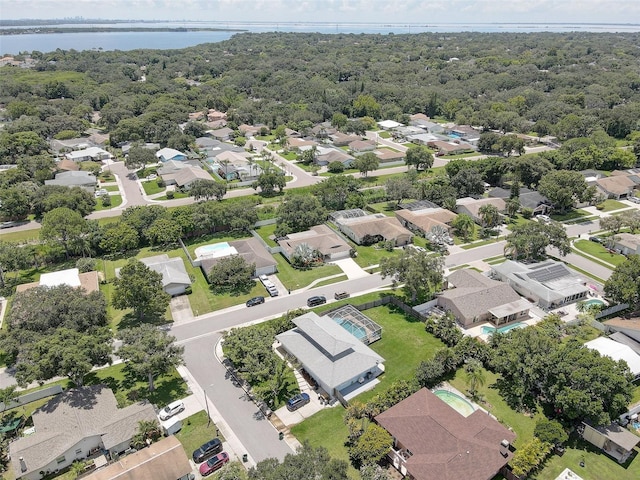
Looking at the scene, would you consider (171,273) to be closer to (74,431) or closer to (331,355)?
(74,431)

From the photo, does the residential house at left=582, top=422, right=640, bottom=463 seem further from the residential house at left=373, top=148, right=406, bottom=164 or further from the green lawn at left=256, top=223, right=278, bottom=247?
the residential house at left=373, top=148, right=406, bottom=164

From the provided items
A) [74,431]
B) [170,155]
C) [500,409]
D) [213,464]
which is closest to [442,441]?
[500,409]

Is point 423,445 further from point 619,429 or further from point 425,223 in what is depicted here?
point 425,223

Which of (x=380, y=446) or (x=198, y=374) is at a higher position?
(x=380, y=446)

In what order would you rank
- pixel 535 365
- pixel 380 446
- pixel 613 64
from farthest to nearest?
pixel 613 64, pixel 535 365, pixel 380 446

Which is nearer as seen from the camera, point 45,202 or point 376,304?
point 376,304

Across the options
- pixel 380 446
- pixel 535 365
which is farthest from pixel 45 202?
pixel 535 365

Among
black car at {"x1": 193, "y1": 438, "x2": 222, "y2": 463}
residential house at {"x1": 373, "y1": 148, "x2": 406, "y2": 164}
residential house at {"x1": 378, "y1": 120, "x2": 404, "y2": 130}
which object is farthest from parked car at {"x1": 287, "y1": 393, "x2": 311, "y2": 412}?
residential house at {"x1": 378, "y1": 120, "x2": 404, "y2": 130}
